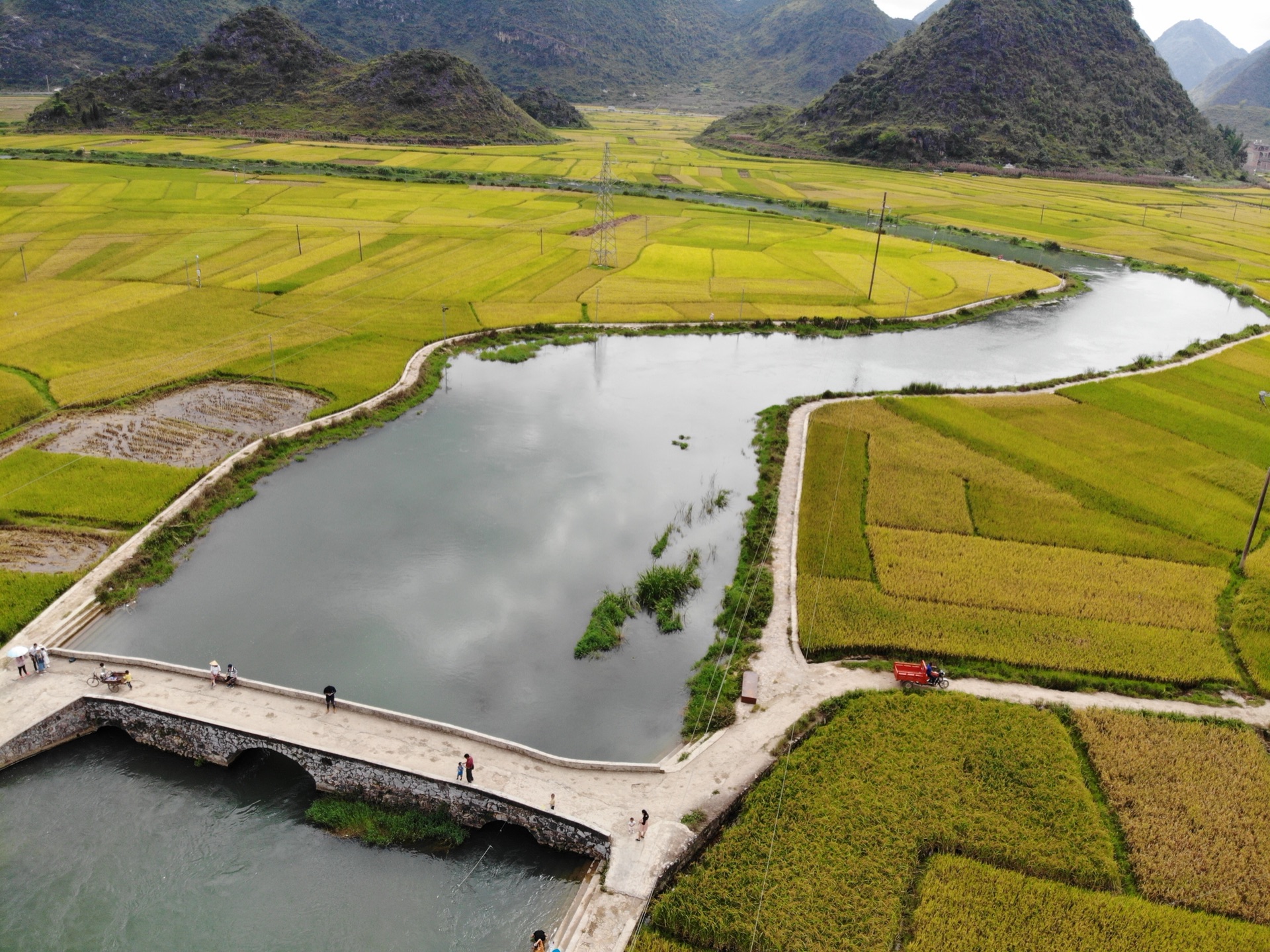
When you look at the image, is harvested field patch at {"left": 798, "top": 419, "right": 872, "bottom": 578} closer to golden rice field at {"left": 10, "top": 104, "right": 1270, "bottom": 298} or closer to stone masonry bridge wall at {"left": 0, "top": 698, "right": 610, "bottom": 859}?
stone masonry bridge wall at {"left": 0, "top": 698, "right": 610, "bottom": 859}

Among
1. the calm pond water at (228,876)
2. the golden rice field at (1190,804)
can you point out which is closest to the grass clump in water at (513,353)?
the calm pond water at (228,876)

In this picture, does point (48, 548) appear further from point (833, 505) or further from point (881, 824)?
point (833, 505)

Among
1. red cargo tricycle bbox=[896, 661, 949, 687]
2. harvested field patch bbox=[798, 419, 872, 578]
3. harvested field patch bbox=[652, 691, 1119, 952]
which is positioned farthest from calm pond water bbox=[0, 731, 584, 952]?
harvested field patch bbox=[798, 419, 872, 578]

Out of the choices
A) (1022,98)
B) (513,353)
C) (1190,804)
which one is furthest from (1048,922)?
(1022,98)

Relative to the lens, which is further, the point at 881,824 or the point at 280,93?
the point at 280,93

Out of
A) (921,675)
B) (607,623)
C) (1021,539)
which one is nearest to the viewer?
(921,675)

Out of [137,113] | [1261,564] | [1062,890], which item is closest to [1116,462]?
[1261,564]
